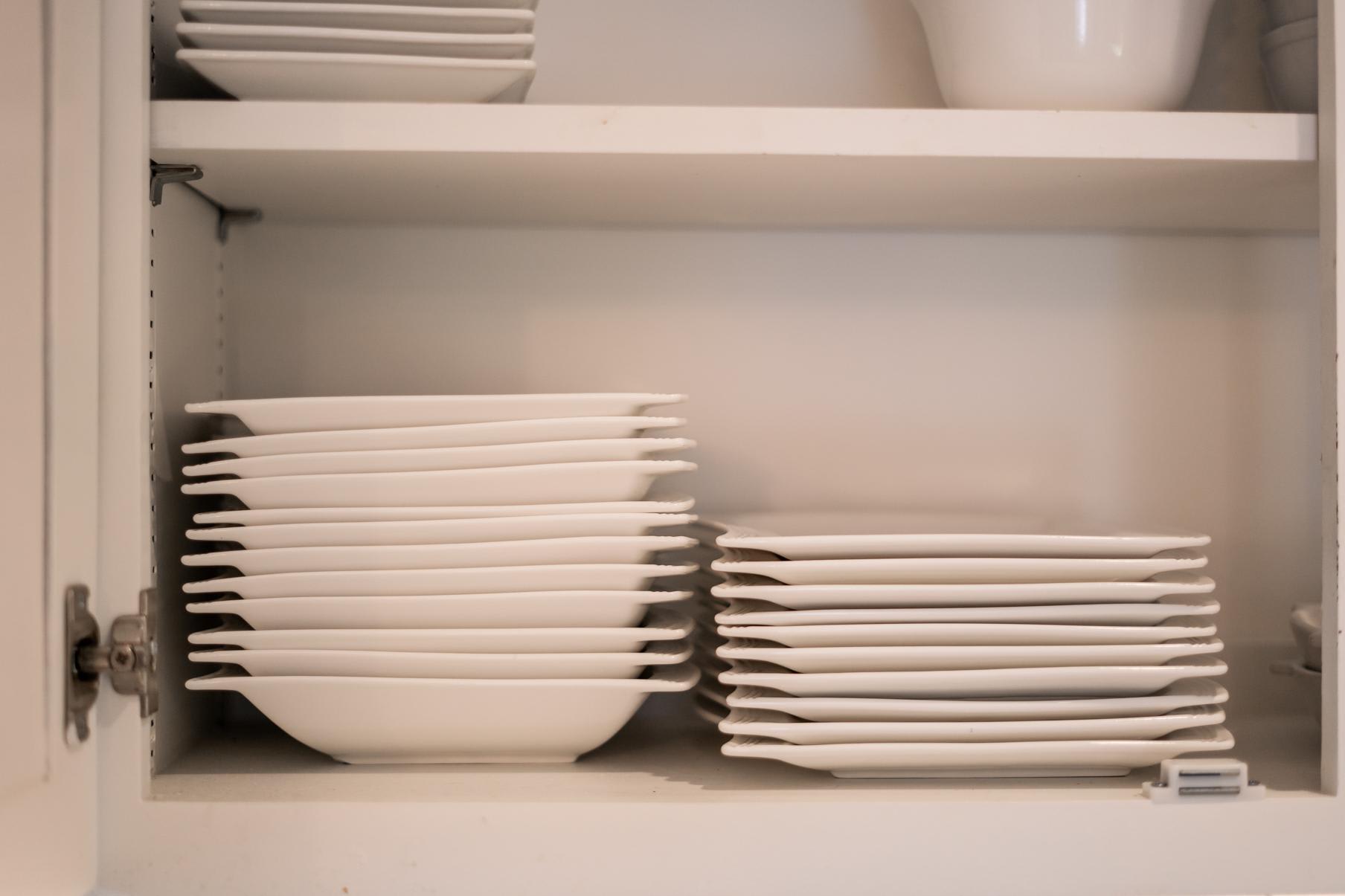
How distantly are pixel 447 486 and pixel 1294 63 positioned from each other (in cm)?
77

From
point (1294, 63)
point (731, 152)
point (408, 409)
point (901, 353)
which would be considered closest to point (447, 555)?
point (408, 409)

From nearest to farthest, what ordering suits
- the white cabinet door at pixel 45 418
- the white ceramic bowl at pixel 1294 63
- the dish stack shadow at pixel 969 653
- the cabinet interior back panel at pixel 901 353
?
1. the white cabinet door at pixel 45 418
2. the dish stack shadow at pixel 969 653
3. the white ceramic bowl at pixel 1294 63
4. the cabinet interior back panel at pixel 901 353

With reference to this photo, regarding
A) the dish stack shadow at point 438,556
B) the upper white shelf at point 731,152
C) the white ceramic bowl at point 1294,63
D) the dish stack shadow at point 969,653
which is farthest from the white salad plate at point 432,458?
the white ceramic bowl at point 1294,63

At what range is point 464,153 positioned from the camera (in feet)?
2.42

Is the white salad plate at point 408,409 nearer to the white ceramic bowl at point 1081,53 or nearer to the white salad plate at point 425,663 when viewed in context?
the white salad plate at point 425,663

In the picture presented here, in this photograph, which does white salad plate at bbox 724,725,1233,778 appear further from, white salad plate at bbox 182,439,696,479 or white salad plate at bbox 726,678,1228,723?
white salad plate at bbox 182,439,696,479

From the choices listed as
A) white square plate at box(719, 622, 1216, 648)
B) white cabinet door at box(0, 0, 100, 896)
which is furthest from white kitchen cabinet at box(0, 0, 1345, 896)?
white square plate at box(719, 622, 1216, 648)

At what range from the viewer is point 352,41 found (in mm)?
749

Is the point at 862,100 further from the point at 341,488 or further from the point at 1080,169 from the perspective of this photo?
the point at 341,488

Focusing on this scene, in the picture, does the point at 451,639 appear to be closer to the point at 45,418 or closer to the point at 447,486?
the point at 447,486

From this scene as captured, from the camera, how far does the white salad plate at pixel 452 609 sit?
29.5 inches

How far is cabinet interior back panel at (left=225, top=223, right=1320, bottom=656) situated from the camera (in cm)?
101

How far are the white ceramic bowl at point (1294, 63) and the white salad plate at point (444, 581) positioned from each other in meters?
0.66

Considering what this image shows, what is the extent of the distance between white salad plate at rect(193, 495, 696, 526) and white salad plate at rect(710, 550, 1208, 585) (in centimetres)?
9
